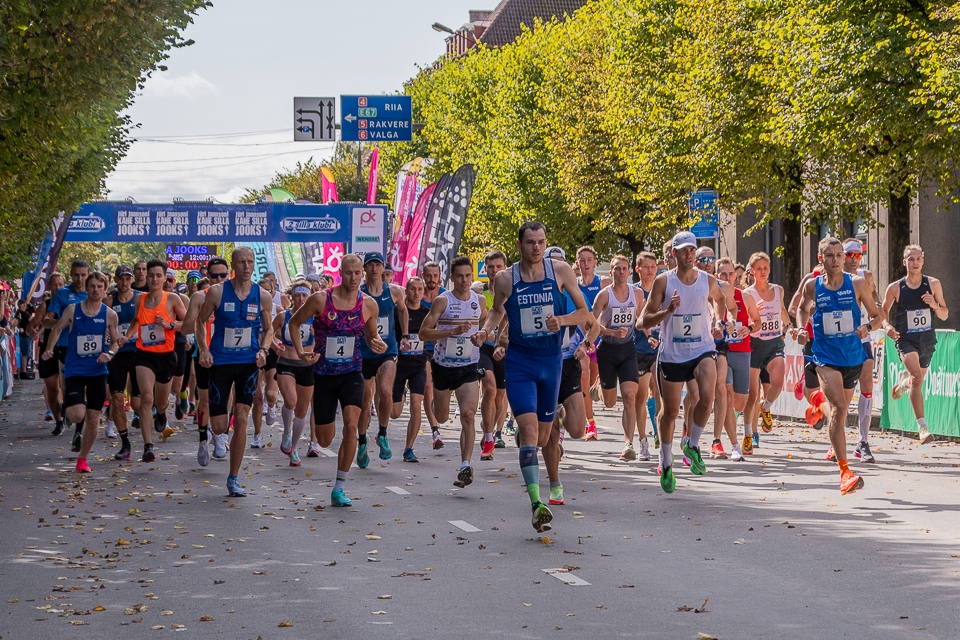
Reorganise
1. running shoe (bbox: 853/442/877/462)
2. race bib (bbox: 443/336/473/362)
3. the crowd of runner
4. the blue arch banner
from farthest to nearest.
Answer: the blue arch banner → running shoe (bbox: 853/442/877/462) → race bib (bbox: 443/336/473/362) → the crowd of runner

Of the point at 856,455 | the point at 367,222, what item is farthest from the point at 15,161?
the point at 367,222

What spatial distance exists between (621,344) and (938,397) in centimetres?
455

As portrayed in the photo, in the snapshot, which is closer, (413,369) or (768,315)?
(413,369)

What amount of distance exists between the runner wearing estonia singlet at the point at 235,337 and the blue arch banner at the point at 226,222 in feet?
87.1

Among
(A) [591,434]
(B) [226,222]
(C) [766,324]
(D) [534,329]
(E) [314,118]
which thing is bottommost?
(A) [591,434]

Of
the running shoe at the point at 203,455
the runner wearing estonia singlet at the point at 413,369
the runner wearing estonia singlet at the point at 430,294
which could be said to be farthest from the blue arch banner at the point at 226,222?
the running shoe at the point at 203,455

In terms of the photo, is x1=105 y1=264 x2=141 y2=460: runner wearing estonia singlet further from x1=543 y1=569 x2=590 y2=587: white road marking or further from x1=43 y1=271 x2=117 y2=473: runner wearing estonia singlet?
x1=543 y1=569 x2=590 y2=587: white road marking

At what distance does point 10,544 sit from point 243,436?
259 cm

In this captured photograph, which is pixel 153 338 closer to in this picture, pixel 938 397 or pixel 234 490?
pixel 234 490

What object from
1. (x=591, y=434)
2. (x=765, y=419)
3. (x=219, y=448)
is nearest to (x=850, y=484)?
(x=765, y=419)

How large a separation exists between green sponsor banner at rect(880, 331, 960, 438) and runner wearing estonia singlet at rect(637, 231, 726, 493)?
553 centimetres

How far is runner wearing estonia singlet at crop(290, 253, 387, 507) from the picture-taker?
10.1 m

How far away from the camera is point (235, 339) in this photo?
11164 mm

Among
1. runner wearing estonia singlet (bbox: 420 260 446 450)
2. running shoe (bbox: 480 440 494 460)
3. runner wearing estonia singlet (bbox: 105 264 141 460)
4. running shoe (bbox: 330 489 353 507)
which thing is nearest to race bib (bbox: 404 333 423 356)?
runner wearing estonia singlet (bbox: 420 260 446 450)
